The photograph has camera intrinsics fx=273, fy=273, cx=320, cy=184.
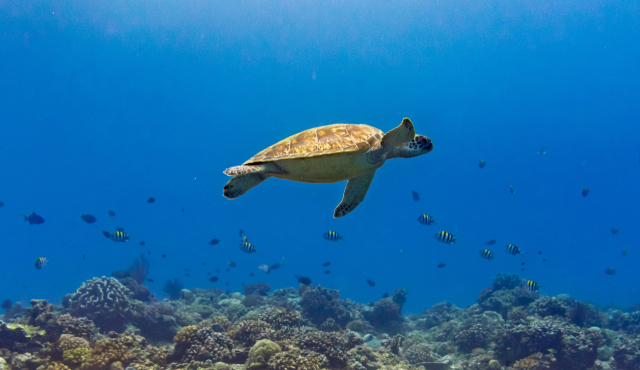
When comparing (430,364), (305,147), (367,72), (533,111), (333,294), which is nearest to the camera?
(305,147)

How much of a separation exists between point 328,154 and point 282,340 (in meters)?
5.44

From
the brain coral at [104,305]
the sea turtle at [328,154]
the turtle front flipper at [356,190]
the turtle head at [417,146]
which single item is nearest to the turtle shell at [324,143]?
the sea turtle at [328,154]

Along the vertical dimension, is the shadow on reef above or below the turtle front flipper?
below

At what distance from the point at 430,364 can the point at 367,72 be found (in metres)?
60.8

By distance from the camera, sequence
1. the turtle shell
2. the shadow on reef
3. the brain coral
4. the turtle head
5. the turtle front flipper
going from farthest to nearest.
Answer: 1. the brain coral
2. the shadow on reef
3. the turtle front flipper
4. the turtle head
5. the turtle shell

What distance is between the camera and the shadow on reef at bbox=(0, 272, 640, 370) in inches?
224

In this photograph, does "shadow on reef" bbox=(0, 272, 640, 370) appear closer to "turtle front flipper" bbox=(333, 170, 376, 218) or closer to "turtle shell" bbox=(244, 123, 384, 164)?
"turtle front flipper" bbox=(333, 170, 376, 218)

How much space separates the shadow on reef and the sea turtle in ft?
12.2

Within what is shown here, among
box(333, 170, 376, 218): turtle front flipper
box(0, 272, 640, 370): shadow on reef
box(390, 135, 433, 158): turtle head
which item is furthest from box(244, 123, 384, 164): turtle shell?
box(0, 272, 640, 370): shadow on reef

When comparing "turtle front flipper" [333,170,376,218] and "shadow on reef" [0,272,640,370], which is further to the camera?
"shadow on reef" [0,272,640,370]

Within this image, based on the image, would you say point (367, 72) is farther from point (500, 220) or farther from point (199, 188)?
point (500, 220)

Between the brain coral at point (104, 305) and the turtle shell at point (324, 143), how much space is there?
27.9 ft

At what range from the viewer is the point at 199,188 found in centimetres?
9312

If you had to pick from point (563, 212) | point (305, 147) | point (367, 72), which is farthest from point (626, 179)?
point (305, 147)
